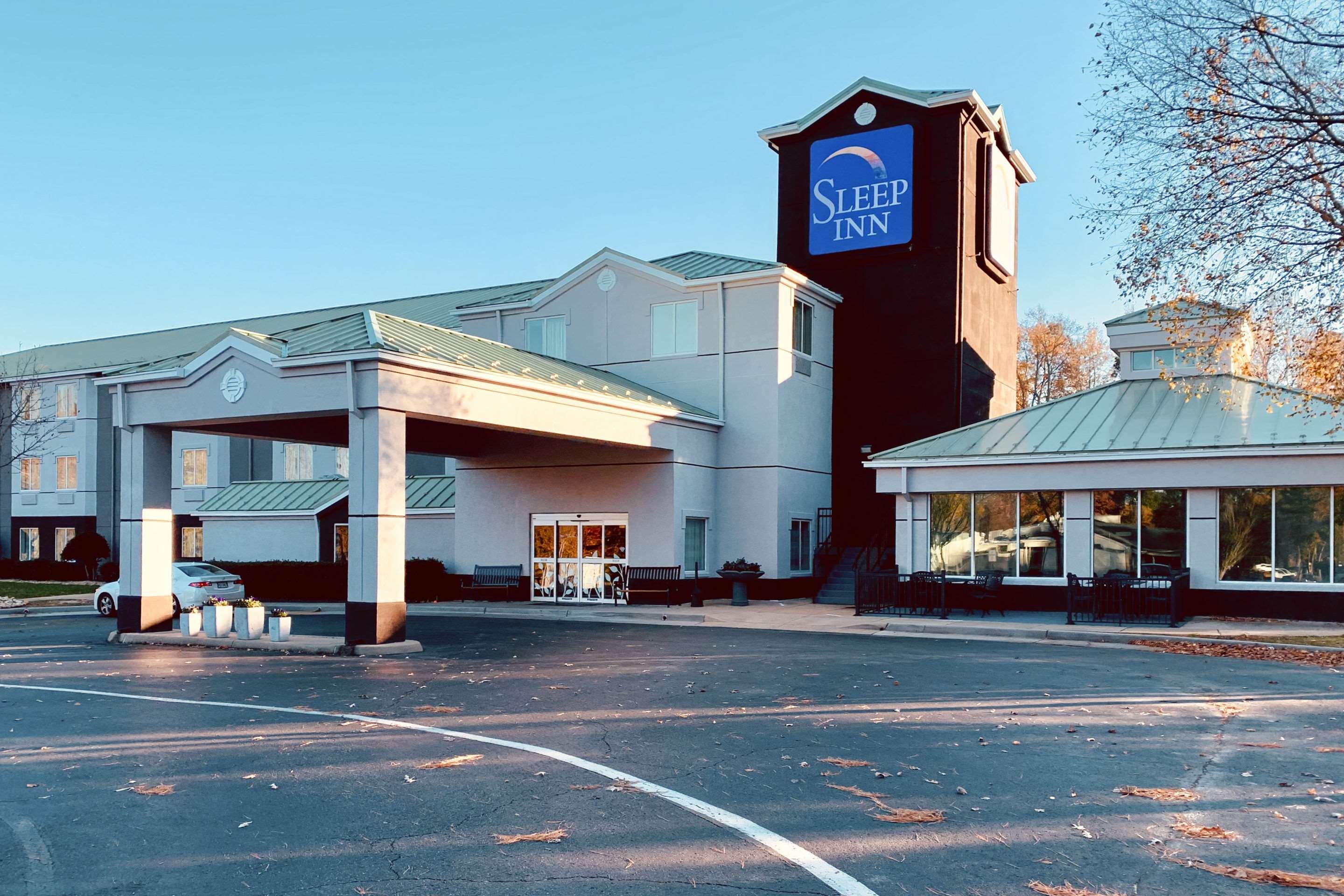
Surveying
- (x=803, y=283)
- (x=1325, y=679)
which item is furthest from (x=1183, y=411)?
(x=1325, y=679)

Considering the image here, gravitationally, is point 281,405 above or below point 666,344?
below

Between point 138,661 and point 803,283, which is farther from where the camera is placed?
point 803,283

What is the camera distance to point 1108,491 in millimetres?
24172

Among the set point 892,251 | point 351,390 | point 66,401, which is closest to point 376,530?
point 351,390

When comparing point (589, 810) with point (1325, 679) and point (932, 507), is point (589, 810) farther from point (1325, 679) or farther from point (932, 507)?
point (932, 507)

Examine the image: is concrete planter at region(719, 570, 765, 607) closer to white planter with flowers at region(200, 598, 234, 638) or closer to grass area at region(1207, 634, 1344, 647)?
grass area at region(1207, 634, 1344, 647)

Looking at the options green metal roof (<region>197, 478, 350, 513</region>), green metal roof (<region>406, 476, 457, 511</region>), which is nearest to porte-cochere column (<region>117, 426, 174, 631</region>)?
green metal roof (<region>406, 476, 457, 511</region>)

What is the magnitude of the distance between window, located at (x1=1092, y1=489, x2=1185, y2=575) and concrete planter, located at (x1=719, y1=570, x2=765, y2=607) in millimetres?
8134

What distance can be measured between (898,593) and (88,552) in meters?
36.2

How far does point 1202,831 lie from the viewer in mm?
6809

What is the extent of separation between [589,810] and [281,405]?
13814 millimetres

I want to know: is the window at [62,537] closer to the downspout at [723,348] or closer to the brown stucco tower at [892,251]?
the downspout at [723,348]

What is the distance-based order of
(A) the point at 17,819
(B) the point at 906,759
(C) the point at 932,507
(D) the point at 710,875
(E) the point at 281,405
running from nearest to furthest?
1. (D) the point at 710,875
2. (A) the point at 17,819
3. (B) the point at 906,759
4. (E) the point at 281,405
5. (C) the point at 932,507

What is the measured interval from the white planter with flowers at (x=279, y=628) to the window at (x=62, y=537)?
37639 millimetres
